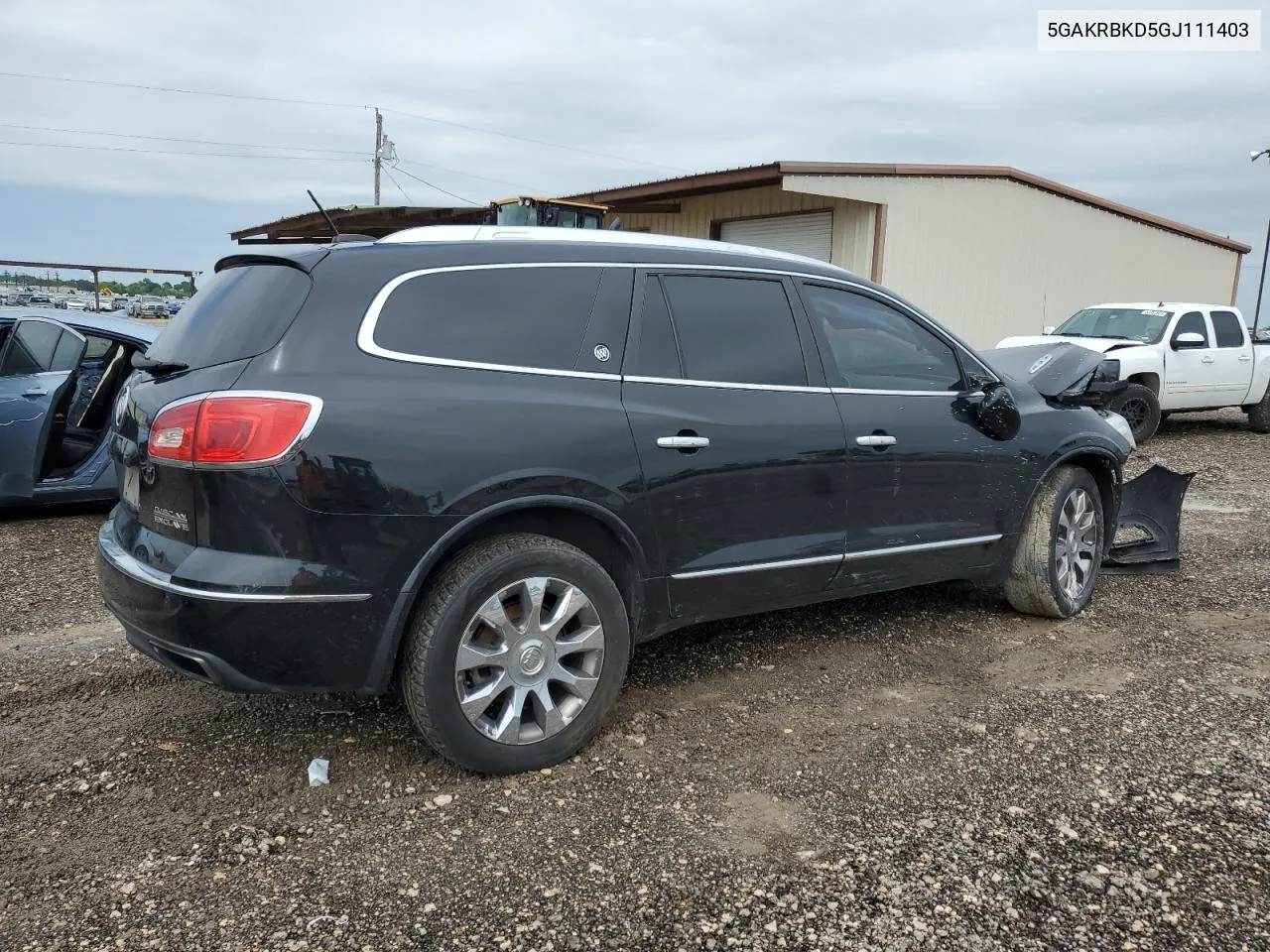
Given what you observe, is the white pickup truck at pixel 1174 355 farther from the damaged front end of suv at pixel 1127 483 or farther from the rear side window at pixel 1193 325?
the damaged front end of suv at pixel 1127 483

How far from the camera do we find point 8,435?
255 inches

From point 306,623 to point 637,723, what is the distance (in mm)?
1343

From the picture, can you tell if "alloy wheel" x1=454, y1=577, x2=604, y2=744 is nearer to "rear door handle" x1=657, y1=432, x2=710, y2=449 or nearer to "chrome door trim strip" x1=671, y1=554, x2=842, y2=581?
"chrome door trim strip" x1=671, y1=554, x2=842, y2=581

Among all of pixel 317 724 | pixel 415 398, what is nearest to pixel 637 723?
pixel 317 724

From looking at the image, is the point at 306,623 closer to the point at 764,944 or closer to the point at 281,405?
the point at 281,405

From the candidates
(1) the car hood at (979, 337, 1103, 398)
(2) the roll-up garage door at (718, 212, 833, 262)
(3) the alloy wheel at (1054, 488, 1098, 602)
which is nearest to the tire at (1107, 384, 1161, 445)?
(2) the roll-up garage door at (718, 212, 833, 262)

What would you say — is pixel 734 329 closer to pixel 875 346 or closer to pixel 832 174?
pixel 875 346

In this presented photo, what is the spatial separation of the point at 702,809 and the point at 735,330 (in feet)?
5.74

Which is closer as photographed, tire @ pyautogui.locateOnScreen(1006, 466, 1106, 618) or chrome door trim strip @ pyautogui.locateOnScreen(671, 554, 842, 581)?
chrome door trim strip @ pyautogui.locateOnScreen(671, 554, 842, 581)

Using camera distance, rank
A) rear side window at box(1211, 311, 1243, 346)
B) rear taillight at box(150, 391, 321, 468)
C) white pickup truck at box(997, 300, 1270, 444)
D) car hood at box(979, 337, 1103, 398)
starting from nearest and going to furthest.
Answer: rear taillight at box(150, 391, 321, 468) → car hood at box(979, 337, 1103, 398) → white pickup truck at box(997, 300, 1270, 444) → rear side window at box(1211, 311, 1243, 346)

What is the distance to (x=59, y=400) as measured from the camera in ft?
22.0

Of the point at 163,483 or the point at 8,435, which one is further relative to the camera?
the point at 8,435

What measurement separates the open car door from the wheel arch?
4.87m

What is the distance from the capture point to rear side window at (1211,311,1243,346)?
12.8m
